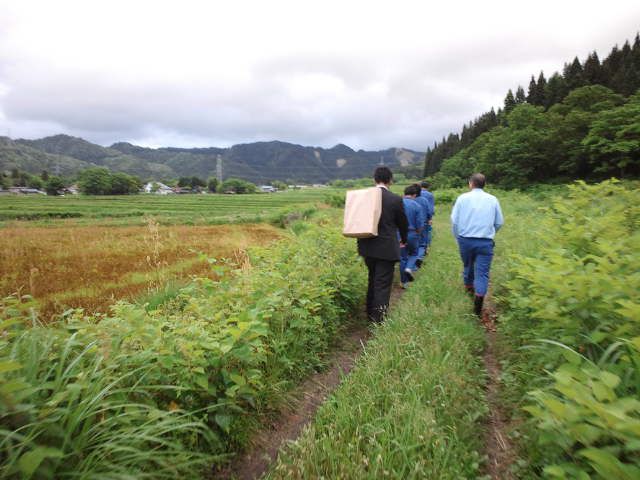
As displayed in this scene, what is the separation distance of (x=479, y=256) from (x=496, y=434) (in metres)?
2.96

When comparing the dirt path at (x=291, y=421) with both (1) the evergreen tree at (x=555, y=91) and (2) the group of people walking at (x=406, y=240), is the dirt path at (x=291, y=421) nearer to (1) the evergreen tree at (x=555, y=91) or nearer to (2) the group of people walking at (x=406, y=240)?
(2) the group of people walking at (x=406, y=240)

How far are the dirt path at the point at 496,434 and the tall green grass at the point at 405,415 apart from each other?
9 centimetres

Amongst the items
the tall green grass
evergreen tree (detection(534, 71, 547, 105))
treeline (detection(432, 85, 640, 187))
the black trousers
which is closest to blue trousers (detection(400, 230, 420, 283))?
the black trousers

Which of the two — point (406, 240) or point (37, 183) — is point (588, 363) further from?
point (37, 183)

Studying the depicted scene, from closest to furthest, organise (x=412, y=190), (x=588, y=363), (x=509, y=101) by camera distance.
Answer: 1. (x=588, y=363)
2. (x=412, y=190)
3. (x=509, y=101)

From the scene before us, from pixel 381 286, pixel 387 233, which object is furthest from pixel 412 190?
pixel 381 286

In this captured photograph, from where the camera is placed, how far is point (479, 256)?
4.70 meters

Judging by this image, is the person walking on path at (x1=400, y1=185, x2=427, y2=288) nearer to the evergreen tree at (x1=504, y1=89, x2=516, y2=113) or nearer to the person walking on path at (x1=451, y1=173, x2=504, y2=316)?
the person walking on path at (x1=451, y1=173, x2=504, y2=316)

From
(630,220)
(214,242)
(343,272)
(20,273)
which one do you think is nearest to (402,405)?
(343,272)

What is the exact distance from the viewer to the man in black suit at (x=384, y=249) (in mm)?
4312

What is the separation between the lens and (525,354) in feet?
9.93

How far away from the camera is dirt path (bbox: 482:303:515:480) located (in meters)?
2.02

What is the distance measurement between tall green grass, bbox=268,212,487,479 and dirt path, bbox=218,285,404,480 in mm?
178

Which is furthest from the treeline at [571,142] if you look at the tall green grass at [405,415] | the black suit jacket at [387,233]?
the tall green grass at [405,415]
